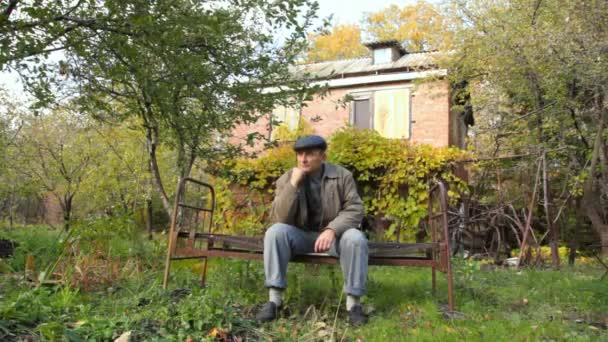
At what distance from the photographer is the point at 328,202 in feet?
11.9

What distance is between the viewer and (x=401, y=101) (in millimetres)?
13391

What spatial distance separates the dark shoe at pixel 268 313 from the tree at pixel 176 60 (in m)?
2.50

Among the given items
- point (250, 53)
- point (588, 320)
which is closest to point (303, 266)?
point (250, 53)

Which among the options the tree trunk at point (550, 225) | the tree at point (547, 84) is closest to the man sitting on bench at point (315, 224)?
the tree at point (547, 84)

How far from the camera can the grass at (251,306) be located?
268 cm

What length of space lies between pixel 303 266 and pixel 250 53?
2428mm

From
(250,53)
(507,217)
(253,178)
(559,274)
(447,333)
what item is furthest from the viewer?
(253,178)

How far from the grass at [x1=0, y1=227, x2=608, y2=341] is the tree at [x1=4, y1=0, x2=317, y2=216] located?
62.3 inches

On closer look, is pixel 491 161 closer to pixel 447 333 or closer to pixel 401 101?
pixel 401 101

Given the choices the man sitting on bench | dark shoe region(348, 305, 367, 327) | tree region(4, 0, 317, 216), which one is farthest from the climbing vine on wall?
dark shoe region(348, 305, 367, 327)

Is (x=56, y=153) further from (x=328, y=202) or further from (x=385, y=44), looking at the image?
(x=328, y=202)

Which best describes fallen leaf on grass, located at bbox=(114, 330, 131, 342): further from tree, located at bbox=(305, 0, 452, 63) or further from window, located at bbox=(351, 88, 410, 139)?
tree, located at bbox=(305, 0, 452, 63)

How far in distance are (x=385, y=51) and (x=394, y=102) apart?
236cm

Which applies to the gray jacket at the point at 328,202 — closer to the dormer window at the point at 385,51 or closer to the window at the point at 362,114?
the window at the point at 362,114
